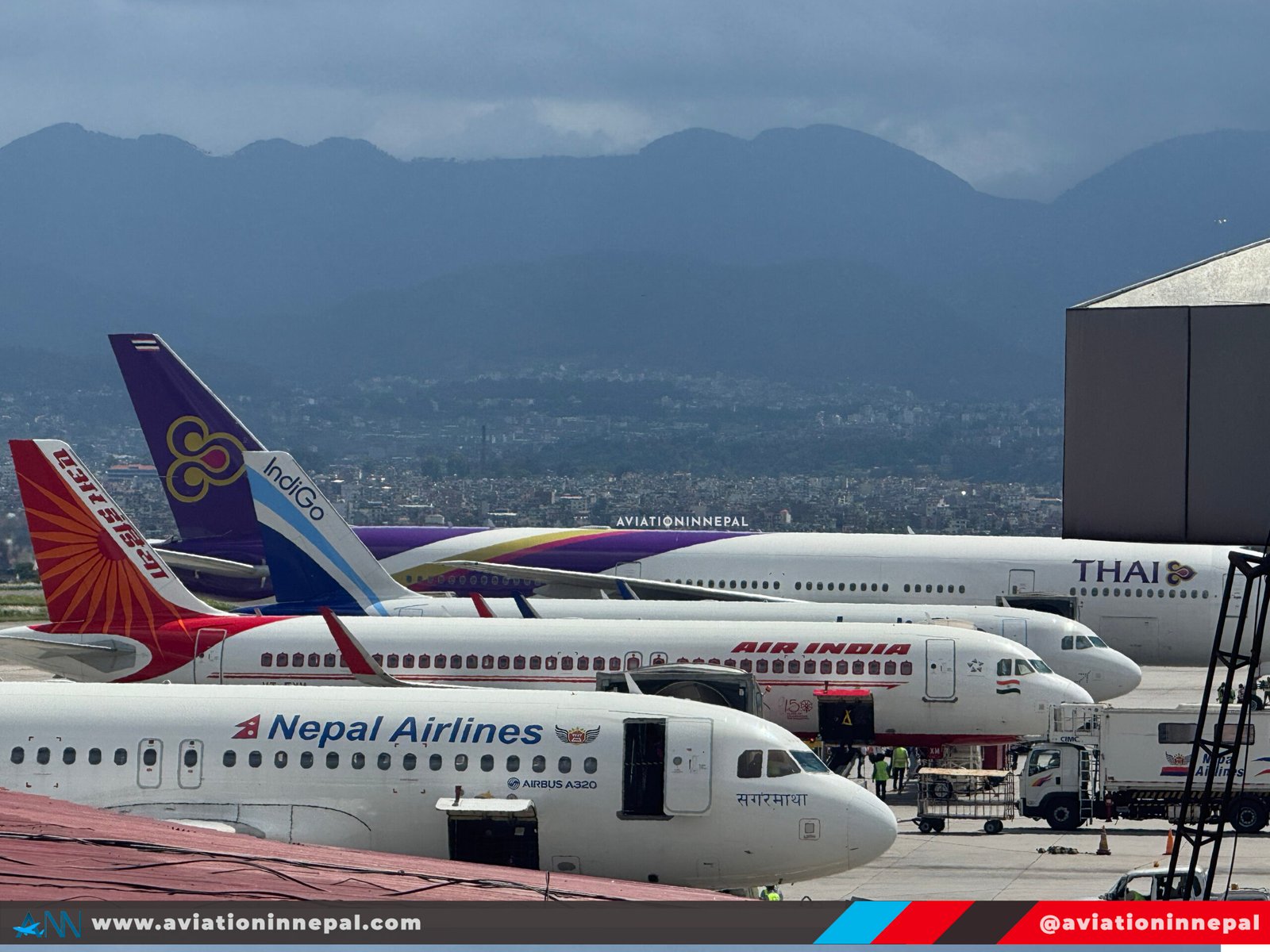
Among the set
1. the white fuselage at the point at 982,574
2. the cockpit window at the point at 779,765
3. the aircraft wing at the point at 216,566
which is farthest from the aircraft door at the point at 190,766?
the white fuselage at the point at 982,574

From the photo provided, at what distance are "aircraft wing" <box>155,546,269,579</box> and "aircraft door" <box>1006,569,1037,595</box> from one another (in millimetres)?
23554

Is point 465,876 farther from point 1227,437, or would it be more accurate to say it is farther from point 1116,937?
point 1227,437

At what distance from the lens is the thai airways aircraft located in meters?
53.2

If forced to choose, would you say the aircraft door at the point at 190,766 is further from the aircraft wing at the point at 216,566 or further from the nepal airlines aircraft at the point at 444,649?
the aircraft wing at the point at 216,566

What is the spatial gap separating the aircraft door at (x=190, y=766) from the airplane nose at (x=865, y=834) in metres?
9.36

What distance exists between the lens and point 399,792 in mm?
24156

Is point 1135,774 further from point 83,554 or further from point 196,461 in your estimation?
point 196,461

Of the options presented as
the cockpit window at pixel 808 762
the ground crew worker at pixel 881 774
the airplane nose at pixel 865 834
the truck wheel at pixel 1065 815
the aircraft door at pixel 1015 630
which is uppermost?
the cockpit window at pixel 808 762

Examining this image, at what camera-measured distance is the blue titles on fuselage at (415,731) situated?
2430 cm

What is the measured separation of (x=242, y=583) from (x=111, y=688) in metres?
28.7

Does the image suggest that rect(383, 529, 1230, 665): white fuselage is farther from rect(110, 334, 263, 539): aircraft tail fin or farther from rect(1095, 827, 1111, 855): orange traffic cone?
rect(1095, 827, 1111, 855): orange traffic cone

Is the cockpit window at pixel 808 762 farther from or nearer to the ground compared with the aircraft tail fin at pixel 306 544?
nearer to the ground

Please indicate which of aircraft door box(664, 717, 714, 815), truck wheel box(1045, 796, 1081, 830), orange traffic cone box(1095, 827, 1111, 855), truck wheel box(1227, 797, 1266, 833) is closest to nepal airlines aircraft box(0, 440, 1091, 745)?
truck wheel box(1045, 796, 1081, 830)

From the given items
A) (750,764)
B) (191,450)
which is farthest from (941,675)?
(191,450)
